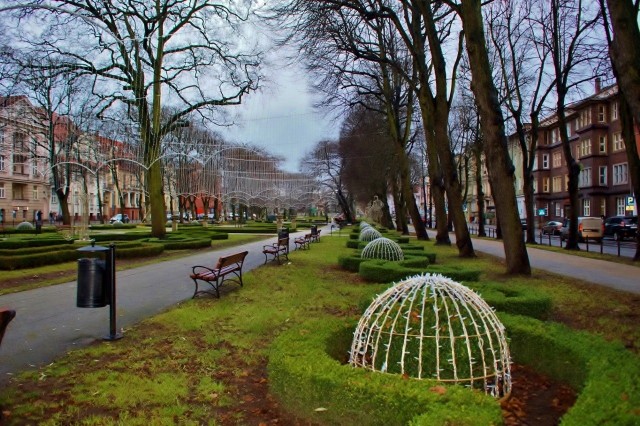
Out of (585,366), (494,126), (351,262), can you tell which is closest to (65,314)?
(585,366)

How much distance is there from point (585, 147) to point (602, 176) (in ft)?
12.0

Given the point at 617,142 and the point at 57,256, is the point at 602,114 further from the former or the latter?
the point at 57,256

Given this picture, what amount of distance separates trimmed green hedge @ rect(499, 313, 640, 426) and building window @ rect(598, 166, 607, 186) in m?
49.5

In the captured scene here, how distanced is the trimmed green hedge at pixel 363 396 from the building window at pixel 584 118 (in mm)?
53021

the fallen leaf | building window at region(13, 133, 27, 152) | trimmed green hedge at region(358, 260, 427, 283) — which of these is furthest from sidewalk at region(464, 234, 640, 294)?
building window at region(13, 133, 27, 152)

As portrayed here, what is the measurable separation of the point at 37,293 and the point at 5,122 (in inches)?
1102

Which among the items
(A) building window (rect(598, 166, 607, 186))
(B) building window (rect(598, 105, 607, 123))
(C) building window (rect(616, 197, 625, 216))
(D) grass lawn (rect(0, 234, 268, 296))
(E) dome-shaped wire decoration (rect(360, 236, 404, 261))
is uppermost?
(B) building window (rect(598, 105, 607, 123))

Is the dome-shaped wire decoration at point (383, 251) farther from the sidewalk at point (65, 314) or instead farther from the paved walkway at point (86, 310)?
the sidewalk at point (65, 314)

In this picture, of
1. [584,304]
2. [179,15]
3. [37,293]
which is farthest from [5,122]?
[584,304]

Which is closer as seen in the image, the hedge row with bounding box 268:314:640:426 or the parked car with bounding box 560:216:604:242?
the hedge row with bounding box 268:314:640:426

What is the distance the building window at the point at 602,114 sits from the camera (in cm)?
4803

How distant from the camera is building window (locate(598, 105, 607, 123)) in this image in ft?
158

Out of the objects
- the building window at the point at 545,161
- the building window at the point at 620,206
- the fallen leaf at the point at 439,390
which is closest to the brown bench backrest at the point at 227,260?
the fallen leaf at the point at 439,390

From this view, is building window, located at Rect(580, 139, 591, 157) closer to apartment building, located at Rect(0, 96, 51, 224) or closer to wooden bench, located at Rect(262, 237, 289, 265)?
wooden bench, located at Rect(262, 237, 289, 265)
